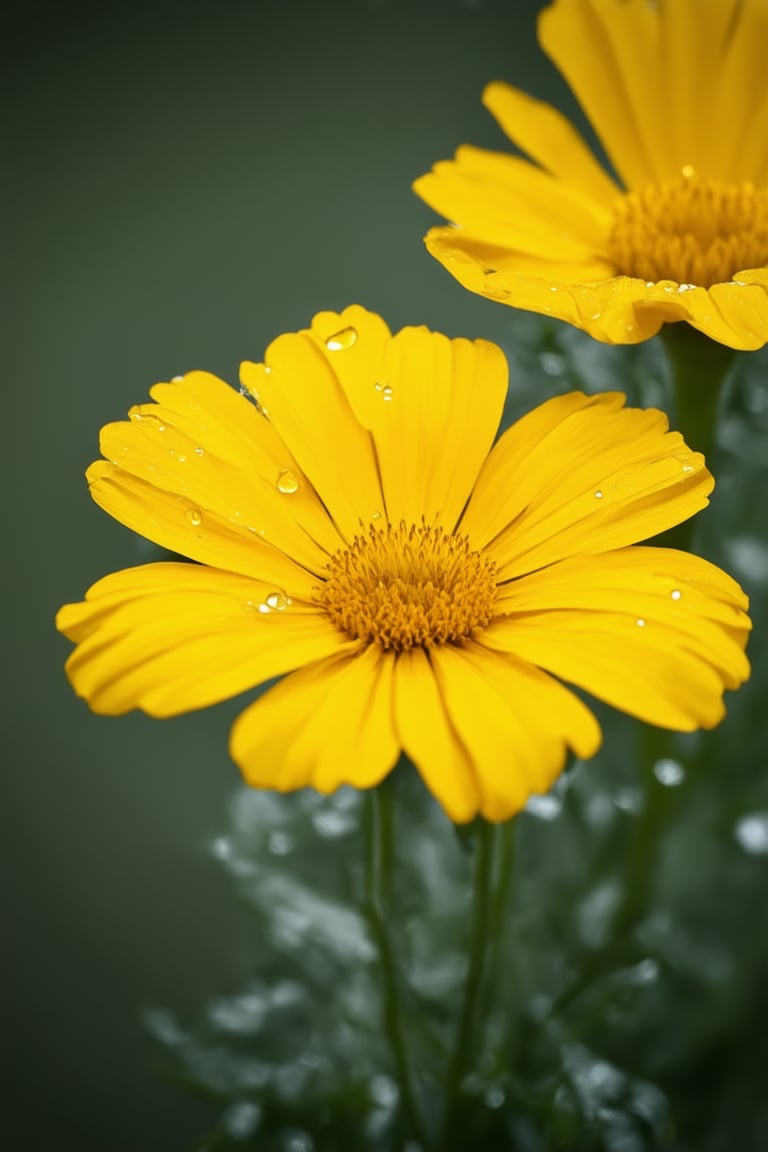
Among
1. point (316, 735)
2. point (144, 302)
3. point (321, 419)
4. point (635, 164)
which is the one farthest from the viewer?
point (144, 302)

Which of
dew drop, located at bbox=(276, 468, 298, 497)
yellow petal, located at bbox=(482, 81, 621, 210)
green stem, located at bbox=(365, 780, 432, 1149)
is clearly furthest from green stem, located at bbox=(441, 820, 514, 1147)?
yellow petal, located at bbox=(482, 81, 621, 210)

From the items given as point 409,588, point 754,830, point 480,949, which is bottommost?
point 754,830

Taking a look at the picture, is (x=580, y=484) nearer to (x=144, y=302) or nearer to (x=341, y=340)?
(x=341, y=340)

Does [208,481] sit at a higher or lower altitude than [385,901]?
higher

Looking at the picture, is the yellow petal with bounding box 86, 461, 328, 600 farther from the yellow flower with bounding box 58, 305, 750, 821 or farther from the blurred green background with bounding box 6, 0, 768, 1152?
the blurred green background with bounding box 6, 0, 768, 1152

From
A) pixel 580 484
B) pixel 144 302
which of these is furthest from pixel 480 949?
pixel 144 302

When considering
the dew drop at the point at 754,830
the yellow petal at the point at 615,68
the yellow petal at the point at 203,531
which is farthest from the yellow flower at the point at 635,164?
the dew drop at the point at 754,830

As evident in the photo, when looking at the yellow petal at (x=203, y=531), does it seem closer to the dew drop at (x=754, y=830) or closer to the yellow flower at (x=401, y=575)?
the yellow flower at (x=401, y=575)
